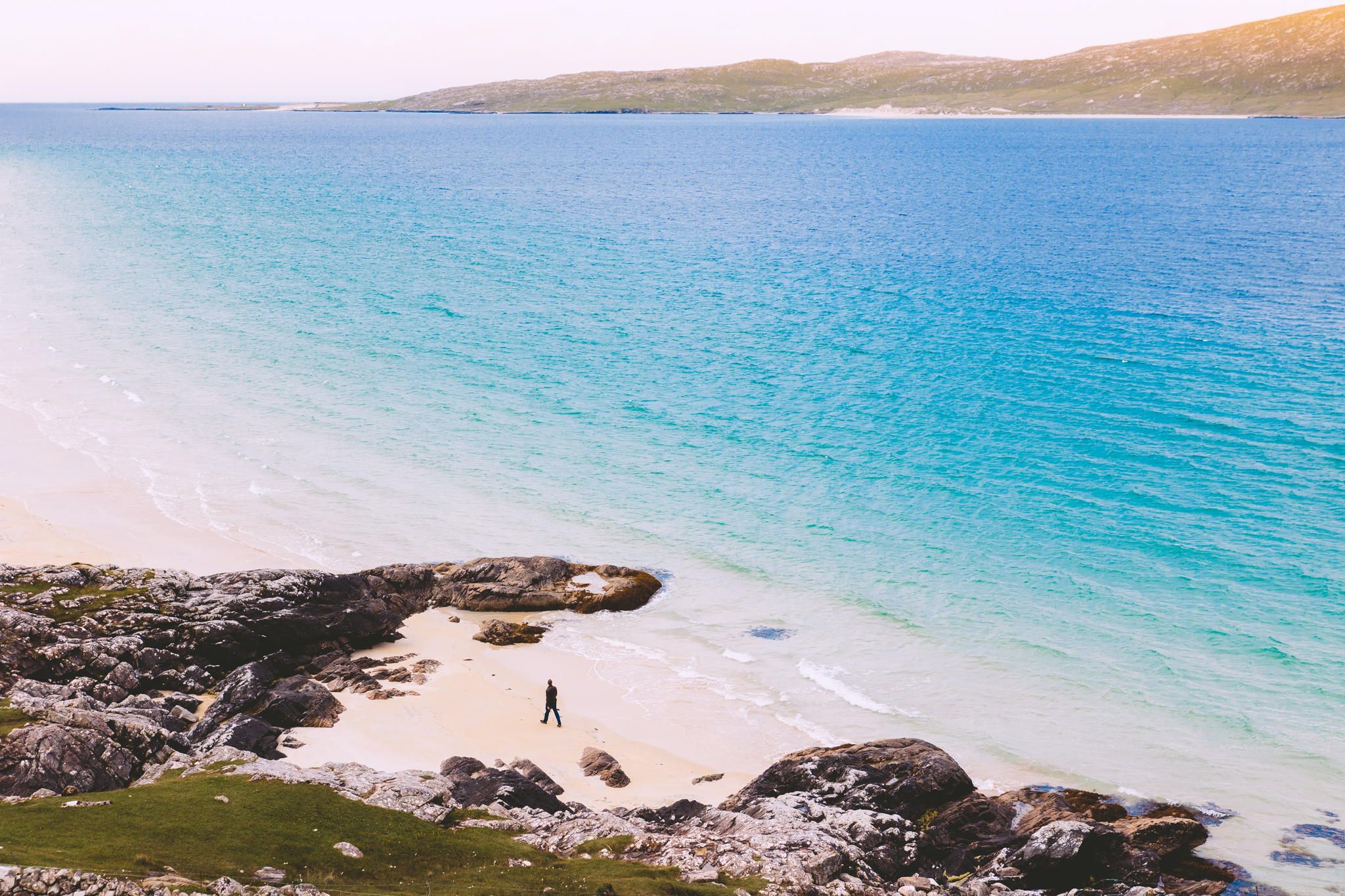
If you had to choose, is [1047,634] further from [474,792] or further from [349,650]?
[349,650]

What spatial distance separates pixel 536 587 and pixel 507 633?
3174 mm

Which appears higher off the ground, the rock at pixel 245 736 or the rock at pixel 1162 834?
the rock at pixel 245 736

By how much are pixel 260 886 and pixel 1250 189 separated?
16769cm

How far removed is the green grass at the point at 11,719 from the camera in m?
21.8

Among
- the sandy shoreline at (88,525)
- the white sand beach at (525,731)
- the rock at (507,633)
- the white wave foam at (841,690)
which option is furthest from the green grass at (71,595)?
the white wave foam at (841,690)

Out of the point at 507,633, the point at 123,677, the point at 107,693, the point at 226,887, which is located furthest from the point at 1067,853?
the point at 123,677

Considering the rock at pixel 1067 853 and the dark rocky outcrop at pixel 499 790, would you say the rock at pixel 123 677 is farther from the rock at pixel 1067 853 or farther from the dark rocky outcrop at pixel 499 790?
the rock at pixel 1067 853

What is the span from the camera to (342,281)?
9694 cm

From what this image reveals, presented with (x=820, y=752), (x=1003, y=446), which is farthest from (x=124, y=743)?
(x=1003, y=446)

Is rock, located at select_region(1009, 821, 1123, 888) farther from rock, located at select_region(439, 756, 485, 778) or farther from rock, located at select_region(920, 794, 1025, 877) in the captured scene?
rock, located at select_region(439, 756, 485, 778)

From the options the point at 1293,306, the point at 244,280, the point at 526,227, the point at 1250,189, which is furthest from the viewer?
the point at 1250,189

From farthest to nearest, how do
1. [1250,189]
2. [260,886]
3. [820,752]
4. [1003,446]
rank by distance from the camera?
[1250,189] < [1003,446] < [820,752] < [260,886]

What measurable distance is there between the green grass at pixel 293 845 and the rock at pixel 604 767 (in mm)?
6082

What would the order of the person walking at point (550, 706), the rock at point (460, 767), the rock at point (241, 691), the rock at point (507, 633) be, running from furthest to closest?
the rock at point (507, 633)
the person walking at point (550, 706)
the rock at point (241, 691)
the rock at point (460, 767)
